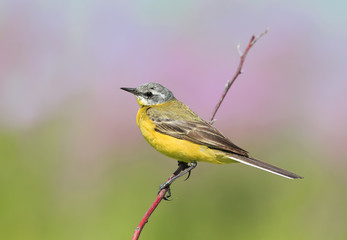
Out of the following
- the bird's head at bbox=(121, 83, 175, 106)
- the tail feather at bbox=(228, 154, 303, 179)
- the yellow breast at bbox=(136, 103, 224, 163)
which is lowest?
the yellow breast at bbox=(136, 103, 224, 163)

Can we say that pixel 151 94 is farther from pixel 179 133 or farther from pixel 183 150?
pixel 183 150

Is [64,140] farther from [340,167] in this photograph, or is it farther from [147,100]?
[340,167]

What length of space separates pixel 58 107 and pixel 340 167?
2.83 meters

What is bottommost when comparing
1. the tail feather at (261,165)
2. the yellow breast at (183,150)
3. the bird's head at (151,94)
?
the yellow breast at (183,150)

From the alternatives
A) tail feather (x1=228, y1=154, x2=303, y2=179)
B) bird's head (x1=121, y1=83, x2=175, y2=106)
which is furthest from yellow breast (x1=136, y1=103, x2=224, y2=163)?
bird's head (x1=121, y1=83, x2=175, y2=106)

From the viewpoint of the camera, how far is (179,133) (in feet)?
15.6

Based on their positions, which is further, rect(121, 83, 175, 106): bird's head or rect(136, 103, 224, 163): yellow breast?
rect(121, 83, 175, 106): bird's head

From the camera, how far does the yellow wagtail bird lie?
14.9ft

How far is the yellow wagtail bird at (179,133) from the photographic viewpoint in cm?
454

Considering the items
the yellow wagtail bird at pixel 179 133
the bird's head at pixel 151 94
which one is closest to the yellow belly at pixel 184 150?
the yellow wagtail bird at pixel 179 133

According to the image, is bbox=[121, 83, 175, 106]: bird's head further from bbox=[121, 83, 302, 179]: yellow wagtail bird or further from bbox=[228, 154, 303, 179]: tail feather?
bbox=[228, 154, 303, 179]: tail feather

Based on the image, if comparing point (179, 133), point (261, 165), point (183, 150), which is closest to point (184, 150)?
point (183, 150)

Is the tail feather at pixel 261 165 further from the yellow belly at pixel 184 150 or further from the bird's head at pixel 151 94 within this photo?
the bird's head at pixel 151 94

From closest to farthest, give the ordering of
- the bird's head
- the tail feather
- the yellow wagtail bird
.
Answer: the tail feather, the yellow wagtail bird, the bird's head
